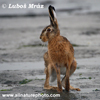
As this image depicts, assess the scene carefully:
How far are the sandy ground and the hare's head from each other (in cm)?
119

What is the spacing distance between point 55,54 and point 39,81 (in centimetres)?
179

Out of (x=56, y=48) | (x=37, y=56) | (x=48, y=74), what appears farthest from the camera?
(x=37, y=56)

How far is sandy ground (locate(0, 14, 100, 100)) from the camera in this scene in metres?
7.49

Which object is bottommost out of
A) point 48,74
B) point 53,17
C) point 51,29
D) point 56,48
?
point 48,74

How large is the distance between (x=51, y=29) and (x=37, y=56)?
5.56 metres

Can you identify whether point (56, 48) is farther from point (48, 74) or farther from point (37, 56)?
point (37, 56)

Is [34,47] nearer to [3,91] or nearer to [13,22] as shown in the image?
[3,91]

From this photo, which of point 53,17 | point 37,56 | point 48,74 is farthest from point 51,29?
point 37,56

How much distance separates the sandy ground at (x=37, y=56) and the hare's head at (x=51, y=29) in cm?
119

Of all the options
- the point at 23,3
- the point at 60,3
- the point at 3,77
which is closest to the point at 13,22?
the point at 23,3

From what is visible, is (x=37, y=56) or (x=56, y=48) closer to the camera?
(x=56, y=48)

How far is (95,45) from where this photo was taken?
1433 cm

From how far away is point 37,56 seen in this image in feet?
39.8

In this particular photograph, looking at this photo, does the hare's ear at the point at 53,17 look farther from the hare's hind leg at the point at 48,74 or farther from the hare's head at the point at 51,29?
the hare's hind leg at the point at 48,74
